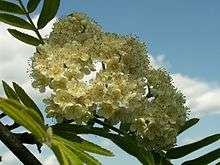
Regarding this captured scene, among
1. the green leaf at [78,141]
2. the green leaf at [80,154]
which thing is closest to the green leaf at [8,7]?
the green leaf at [78,141]

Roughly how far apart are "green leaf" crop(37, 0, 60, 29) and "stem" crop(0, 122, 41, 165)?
64cm

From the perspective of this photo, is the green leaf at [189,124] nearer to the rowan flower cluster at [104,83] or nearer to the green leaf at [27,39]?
the rowan flower cluster at [104,83]

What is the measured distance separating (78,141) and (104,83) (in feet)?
1.59

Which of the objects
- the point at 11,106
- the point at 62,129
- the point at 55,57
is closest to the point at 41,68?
the point at 55,57

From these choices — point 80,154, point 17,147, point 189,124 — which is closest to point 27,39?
point 17,147

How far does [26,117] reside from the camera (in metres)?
1.18

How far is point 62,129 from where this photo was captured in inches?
72.3

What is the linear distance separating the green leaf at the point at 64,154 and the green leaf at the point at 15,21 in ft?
3.22

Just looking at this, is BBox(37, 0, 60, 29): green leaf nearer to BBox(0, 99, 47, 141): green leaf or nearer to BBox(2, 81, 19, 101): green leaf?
BBox(2, 81, 19, 101): green leaf

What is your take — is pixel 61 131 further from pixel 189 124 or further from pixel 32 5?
pixel 189 124

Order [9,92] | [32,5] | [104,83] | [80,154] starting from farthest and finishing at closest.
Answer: [32,5], [104,83], [9,92], [80,154]

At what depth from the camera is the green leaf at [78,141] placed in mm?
1467

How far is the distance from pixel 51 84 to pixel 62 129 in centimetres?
26

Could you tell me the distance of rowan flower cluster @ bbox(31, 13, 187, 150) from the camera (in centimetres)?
200
